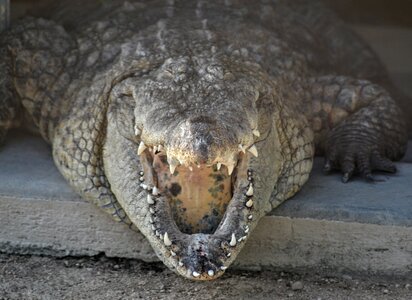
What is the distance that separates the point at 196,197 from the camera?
3.87 meters

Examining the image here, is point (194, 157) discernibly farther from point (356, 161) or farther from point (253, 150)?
point (356, 161)

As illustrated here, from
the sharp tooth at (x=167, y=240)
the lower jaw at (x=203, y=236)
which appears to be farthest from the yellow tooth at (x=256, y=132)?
the sharp tooth at (x=167, y=240)

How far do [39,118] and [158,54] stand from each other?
0.91m

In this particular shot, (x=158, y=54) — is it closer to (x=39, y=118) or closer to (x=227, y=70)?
(x=227, y=70)

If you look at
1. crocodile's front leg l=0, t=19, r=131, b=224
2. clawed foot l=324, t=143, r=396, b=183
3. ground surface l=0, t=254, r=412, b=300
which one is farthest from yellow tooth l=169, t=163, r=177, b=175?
clawed foot l=324, t=143, r=396, b=183

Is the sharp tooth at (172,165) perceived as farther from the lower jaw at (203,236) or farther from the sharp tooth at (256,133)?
the sharp tooth at (256,133)

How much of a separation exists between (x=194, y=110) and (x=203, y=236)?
1.73ft

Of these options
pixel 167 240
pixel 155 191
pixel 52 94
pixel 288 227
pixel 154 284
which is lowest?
pixel 154 284

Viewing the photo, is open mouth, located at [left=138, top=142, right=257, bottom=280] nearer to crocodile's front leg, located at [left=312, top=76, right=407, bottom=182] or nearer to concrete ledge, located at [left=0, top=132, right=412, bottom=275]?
concrete ledge, located at [left=0, top=132, right=412, bottom=275]

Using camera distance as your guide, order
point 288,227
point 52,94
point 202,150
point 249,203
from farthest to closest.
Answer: point 52,94 < point 288,227 < point 249,203 < point 202,150

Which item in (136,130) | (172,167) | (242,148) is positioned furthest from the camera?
(136,130)

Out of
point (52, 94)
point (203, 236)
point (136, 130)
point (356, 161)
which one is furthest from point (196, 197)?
point (52, 94)

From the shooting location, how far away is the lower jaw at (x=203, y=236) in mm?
3559

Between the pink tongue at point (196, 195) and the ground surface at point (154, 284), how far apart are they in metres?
0.29
